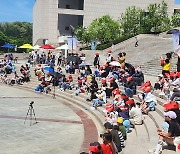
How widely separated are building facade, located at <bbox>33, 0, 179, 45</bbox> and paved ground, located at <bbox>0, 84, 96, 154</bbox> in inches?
1824

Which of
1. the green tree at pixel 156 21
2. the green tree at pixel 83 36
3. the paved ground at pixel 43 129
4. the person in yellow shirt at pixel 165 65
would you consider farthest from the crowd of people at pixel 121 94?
the green tree at pixel 156 21

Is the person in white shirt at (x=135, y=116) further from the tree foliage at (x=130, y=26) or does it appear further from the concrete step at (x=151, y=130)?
the tree foliage at (x=130, y=26)

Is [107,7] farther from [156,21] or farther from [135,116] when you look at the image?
[135,116]

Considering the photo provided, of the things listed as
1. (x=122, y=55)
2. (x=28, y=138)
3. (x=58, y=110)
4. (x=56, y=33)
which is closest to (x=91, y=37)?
(x=56, y=33)

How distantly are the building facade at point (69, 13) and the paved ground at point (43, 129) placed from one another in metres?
46.3

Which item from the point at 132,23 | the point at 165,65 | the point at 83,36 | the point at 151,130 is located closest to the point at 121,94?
the point at 151,130

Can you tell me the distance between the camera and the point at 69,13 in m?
64.9

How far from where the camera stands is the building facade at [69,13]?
6500 centimetres

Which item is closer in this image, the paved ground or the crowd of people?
the crowd of people

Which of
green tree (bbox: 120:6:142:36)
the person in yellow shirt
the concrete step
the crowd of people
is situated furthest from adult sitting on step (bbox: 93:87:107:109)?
green tree (bbox: 120:6:142:36)

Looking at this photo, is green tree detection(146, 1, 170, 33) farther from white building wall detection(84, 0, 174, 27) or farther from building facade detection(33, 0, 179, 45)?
building facade detection(33, 0, 179, 45)

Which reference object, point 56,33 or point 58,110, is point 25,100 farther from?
point 56,33

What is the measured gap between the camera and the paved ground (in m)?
11.1

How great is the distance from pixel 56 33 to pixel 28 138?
181 feet
